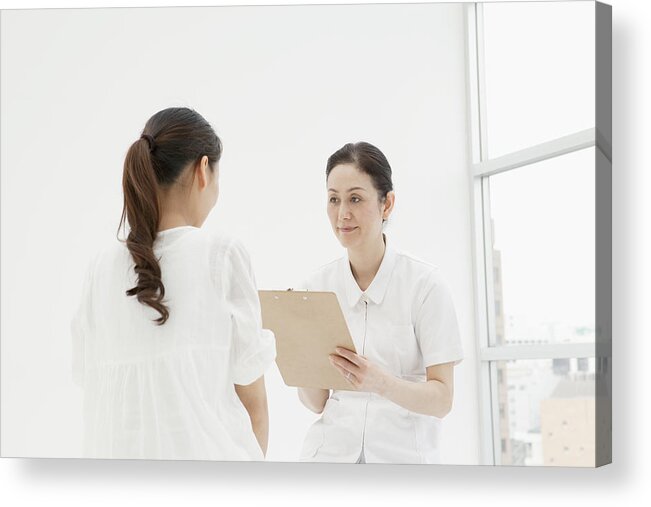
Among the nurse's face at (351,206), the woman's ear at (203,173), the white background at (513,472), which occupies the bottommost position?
the white background at (513,472)

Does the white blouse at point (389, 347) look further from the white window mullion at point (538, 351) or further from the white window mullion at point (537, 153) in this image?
the white window mullion at point (537, 153)

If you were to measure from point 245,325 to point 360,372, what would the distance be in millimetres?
278

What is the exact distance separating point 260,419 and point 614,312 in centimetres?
82

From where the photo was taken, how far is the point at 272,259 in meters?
2.30

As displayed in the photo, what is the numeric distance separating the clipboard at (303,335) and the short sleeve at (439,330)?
18 centimetres

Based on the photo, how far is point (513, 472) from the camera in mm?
2289

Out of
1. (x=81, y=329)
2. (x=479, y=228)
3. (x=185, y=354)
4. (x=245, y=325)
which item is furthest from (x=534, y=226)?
(x=81, y=329)

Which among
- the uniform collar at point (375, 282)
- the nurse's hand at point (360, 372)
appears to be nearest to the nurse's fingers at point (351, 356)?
the nurse's hand at point (360, 372)

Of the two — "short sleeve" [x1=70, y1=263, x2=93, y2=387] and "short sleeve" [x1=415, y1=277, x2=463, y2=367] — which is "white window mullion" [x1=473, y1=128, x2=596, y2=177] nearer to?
"short sleeve" [x1=415, y1=277, x2=463, y2=367]

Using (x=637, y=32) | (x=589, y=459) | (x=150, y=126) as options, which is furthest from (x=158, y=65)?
(x=589, y=459)

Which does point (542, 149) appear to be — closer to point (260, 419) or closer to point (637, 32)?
point (637, 32)

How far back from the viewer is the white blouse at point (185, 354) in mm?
2260

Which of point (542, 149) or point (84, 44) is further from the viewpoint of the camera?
point (84, 44)

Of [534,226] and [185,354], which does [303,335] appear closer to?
[185,354]
